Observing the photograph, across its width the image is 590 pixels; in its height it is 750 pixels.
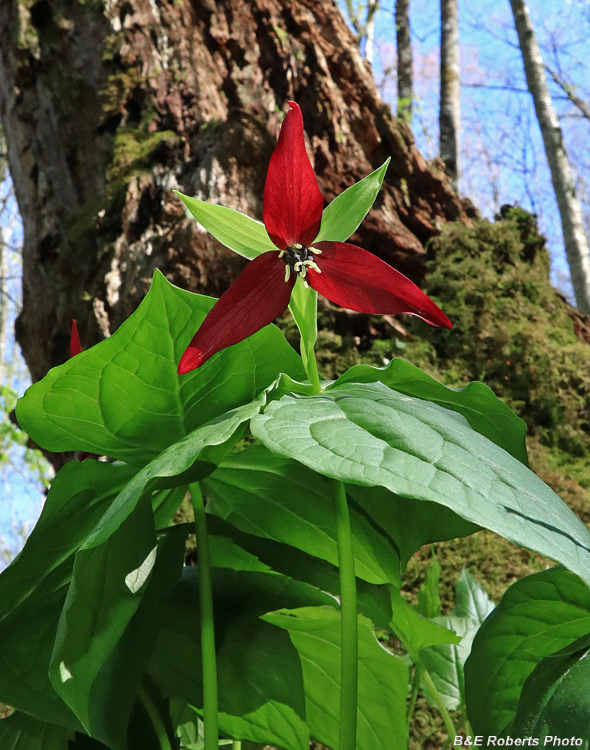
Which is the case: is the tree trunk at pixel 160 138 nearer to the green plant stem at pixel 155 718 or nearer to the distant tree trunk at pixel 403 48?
the green plant stem at pixel 155 718

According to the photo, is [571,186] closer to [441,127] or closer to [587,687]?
[441,127]

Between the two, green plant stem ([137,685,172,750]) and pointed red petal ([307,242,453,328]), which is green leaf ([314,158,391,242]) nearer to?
pointed red petal ([307,242,453,328])

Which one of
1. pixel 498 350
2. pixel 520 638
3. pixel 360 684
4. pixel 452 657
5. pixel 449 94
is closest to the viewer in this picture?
pixel 520 638

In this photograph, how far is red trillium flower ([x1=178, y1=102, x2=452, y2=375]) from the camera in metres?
0.59

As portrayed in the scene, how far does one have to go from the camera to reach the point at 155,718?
72 cm

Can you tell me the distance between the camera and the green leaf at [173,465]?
45cm

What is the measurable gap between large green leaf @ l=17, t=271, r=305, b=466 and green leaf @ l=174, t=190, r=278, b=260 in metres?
0.07

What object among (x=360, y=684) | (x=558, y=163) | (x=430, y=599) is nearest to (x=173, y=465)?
(x=360, y=684)

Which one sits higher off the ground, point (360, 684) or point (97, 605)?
point (97, 605)

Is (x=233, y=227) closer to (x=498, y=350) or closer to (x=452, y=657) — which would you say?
(x=452, y=657)

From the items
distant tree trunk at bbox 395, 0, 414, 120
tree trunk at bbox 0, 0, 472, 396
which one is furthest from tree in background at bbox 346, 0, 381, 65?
tree trunk at bbox 0, 0, 472, 396

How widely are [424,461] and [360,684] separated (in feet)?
1.65

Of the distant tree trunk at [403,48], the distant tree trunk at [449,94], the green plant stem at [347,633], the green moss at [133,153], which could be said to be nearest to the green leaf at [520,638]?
the green plant stem at [347,633]

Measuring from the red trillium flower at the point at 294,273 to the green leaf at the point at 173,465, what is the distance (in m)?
0.09
